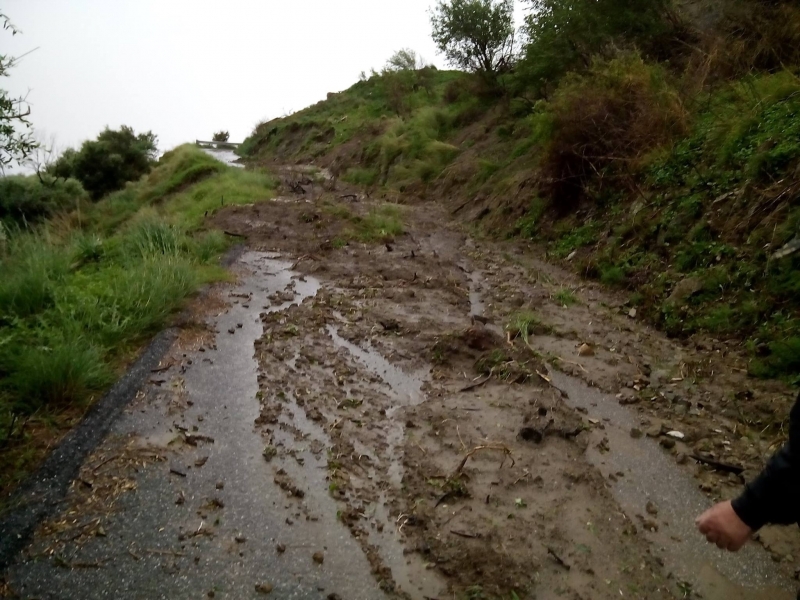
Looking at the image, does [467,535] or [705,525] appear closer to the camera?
[705,525]

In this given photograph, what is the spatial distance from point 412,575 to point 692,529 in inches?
64.2

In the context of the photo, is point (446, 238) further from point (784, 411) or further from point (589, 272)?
point (784, 411)

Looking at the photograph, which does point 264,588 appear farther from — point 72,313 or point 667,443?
point 72,313

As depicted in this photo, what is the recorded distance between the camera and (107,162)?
2427 centimetres

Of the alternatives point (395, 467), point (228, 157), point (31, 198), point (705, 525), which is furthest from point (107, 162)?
point (705, 525)

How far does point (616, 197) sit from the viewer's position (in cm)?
855

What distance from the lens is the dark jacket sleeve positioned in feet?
5.14

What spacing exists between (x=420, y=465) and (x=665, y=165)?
6052 mm

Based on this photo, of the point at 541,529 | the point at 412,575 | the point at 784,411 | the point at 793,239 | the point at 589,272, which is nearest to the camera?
the point at 412,575

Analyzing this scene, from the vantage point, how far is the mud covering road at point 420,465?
279 centimetres

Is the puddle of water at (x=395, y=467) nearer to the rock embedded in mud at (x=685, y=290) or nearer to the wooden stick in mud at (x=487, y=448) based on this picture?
the wooden stick in mud at (x=487, y=448)

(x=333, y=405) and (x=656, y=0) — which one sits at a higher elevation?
(x=656, y=0)

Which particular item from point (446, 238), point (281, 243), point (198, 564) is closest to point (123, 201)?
point (281, 243)

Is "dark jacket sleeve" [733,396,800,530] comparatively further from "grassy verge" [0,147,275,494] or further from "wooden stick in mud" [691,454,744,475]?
"grassy verge" [0,147,275,494]
